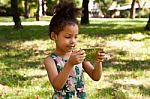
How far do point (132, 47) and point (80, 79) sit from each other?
9111 mm

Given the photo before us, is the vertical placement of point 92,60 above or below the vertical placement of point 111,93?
above

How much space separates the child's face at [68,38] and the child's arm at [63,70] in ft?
0.67

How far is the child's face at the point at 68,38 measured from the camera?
3.88 m

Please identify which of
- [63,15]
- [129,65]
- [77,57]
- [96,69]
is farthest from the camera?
[129,65]

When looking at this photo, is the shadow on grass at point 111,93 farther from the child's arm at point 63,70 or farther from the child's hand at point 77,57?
the child's hand at point 77,57

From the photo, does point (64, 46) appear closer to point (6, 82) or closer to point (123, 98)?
point (123, 98)

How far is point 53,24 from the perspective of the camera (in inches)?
159

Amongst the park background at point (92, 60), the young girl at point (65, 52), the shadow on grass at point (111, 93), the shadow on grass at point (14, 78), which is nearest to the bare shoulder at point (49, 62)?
the young girl at point (65, 52)

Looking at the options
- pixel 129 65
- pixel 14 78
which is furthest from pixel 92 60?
pixel 129 65

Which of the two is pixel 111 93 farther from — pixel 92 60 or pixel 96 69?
pixel 92 60

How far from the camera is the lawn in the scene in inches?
290

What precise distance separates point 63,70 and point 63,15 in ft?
1.98

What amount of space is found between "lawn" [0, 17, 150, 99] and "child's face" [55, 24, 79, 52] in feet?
0.59

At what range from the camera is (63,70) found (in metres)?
3.69
